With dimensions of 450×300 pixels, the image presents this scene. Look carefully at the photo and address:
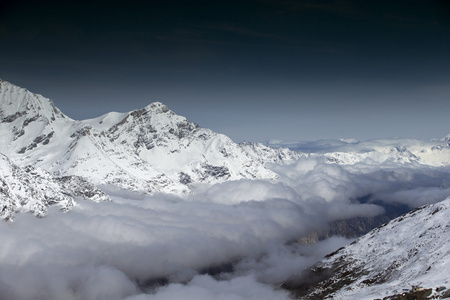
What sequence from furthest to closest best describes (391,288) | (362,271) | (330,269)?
(330,269), (362,271), (391,288)

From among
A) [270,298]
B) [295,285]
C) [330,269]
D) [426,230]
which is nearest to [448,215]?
[426,230]

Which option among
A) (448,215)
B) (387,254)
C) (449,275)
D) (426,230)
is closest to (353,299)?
(449,275)

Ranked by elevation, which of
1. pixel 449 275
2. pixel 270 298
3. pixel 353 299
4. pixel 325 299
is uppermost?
pixel 449 275

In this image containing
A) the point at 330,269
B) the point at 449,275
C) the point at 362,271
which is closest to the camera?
the point at 449,275

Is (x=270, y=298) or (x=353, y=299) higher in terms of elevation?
(x=353, y=299)

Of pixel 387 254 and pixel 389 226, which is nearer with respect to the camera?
pixel 387 254

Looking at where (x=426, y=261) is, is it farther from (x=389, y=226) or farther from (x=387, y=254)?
(x=389, y=226)
